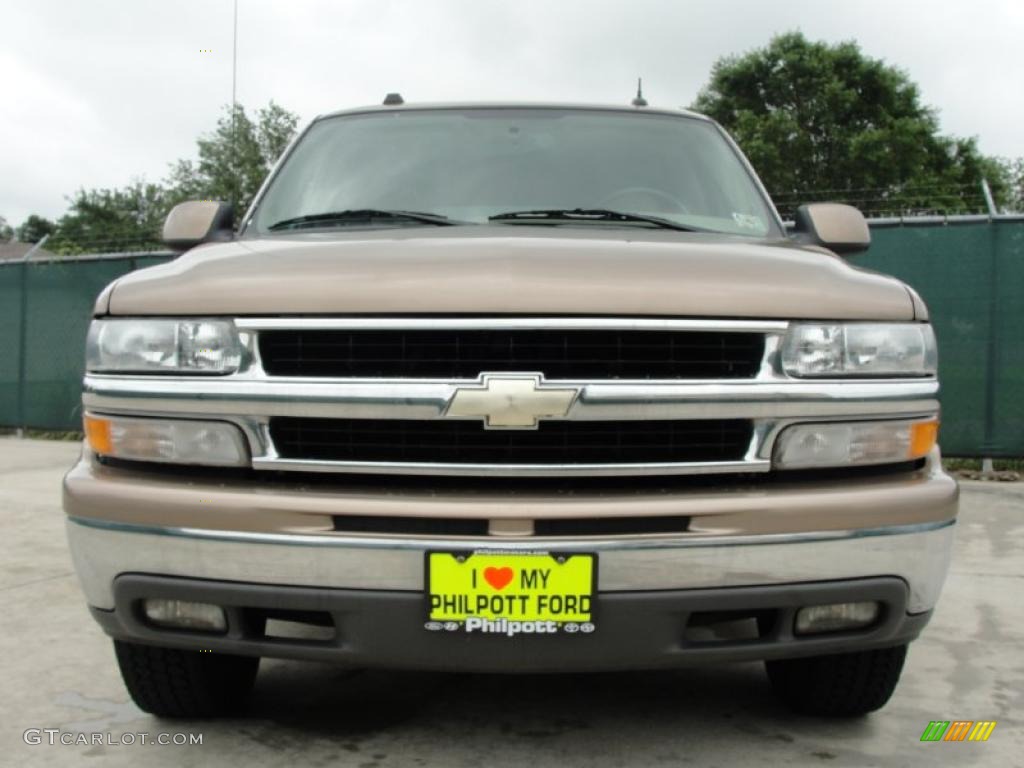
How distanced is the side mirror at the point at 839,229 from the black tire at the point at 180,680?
7.09ft

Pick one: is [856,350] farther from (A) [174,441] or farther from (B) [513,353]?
(A) [174,441]

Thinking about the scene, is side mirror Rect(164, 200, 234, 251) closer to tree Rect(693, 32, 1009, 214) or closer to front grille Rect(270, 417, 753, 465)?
front grille Rect(270, 417, 753, 465)

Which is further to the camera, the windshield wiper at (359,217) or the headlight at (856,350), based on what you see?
the windshield wiper at (359,217)

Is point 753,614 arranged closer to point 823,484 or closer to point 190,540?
point 823,484

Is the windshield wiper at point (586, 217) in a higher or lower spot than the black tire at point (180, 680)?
higher

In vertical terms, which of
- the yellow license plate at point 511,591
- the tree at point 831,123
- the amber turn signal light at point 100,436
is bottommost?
the yellow license plate at point 511,591

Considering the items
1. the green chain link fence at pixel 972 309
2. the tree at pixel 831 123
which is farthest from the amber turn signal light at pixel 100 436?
the tree at pixel 831 123

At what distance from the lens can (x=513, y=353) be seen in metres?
2.58

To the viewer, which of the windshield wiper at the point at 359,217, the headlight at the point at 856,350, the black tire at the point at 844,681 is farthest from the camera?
the windshield wiper at the point at 359,217

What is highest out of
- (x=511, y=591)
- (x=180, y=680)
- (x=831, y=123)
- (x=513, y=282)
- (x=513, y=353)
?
(x=831, y=123)

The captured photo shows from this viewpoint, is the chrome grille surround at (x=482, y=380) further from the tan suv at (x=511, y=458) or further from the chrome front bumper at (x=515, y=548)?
the chrome front bumper at (x=515, y=548)

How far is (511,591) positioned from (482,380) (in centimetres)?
46

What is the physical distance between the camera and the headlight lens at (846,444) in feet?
8.78

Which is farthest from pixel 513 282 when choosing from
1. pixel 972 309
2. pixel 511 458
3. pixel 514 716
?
pixel 972 309
